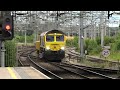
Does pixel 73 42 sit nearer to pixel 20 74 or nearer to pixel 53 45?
pixel 53 45

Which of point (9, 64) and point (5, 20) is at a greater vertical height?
point (5, 20)

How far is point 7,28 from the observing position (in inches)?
459

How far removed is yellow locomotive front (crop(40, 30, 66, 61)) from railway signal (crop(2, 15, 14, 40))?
68.1 feet

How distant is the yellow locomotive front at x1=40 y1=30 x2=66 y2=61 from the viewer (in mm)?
32812

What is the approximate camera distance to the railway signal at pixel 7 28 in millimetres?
11611

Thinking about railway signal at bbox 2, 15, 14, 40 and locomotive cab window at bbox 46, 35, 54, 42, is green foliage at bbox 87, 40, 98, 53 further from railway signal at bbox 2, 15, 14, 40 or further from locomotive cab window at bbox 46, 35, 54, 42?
railway signal at bbox 2, 15, 14, 40

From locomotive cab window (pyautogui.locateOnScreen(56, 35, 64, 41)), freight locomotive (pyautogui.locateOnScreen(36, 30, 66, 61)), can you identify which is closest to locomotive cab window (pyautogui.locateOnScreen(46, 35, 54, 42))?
freight locomotive (pyautogui.locateOnScreen(36, 30, 66, 61))

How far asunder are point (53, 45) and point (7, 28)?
21.6 metres

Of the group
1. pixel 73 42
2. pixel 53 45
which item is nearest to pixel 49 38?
pixel 53 45
